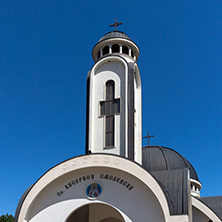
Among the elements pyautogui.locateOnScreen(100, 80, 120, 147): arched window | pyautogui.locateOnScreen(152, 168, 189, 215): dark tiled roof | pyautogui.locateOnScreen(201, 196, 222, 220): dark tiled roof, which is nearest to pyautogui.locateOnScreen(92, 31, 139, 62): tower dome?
pyautogui.locateOnScreen(100, 80, 120, 147): arched window

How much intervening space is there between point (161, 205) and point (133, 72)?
26.0 ft

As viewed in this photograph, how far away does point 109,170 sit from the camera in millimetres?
15383

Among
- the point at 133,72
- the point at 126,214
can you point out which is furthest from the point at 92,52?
the point at 126,214

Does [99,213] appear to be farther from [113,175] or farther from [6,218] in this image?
[6,218]

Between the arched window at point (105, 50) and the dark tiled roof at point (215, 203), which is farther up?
the arched window at point (105, 50)

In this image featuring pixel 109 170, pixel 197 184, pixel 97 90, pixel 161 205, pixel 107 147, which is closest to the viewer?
pixel 161 205

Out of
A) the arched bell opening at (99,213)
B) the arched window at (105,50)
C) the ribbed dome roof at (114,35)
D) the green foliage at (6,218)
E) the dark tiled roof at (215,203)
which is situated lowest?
the arched bell opening at (99,213)

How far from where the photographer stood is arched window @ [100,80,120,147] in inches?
716

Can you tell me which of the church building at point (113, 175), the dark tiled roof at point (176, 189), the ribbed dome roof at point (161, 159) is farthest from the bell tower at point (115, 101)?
the ribbed dome roof at point (161, 159)

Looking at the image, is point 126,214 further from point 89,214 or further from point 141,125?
point 141,125

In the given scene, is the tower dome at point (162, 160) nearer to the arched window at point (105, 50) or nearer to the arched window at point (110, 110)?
the arched window at point (110, 110)

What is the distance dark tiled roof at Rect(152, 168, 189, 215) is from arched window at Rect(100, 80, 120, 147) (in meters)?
3.43

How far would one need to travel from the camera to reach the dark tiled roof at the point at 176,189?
13.6m

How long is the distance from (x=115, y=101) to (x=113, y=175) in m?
4.87
